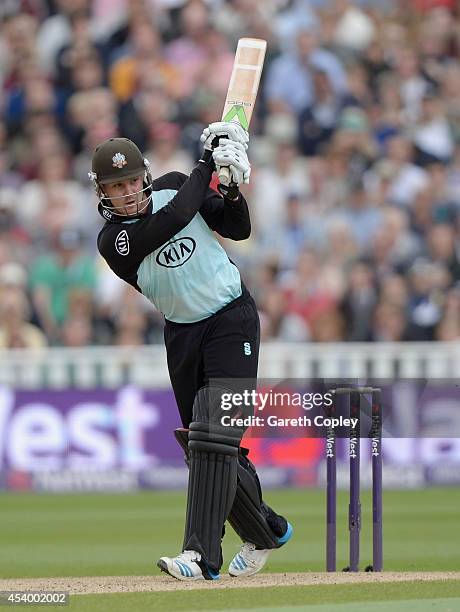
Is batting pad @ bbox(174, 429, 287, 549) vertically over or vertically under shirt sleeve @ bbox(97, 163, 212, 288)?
under

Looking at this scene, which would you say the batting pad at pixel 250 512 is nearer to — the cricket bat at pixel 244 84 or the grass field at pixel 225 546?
the grass field at pixel 225 546

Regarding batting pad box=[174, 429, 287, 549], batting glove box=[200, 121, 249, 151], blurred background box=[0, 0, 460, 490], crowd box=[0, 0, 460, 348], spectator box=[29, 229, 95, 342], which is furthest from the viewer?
spectator box=[29, 229, 95, 342]

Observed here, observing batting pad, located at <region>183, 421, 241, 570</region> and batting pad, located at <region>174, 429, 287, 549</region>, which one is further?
batting pad, located at <region>174, 429, 287, 549</region>

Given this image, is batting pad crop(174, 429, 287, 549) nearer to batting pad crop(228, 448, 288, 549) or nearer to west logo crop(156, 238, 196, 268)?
batting pad crop(228, 448, 288, 549)

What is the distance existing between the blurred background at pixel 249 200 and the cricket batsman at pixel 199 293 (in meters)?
6.36

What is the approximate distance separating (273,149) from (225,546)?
21.5ft

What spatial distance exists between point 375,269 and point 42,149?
377cm

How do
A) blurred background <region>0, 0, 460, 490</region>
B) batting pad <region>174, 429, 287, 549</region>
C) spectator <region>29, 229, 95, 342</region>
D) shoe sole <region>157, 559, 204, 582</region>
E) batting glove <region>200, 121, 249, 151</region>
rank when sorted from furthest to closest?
1. spectator <region>29, 229, 95, 342</region>
2. blurred background <region>0, 0, 460, 490</region>
3. batting pad <region>174, 429, 287, 549</region>
4. batting glove <region>200, 121, 249, 151</region>
5. shoe sole <region>157, 559, 204, 582</region>

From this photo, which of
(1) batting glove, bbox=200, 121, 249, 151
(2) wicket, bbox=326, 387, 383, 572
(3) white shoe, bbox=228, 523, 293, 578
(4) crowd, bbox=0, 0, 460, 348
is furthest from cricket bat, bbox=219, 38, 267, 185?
(4) crowd, bbox=0, 0, 460, 348

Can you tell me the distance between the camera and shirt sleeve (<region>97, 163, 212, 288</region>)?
6.92 meters

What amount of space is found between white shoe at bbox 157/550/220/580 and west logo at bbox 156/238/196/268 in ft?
4.23

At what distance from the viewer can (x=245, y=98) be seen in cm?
745

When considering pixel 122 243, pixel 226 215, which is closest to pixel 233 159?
pixel 226 215

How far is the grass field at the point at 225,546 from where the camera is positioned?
20.9ft
